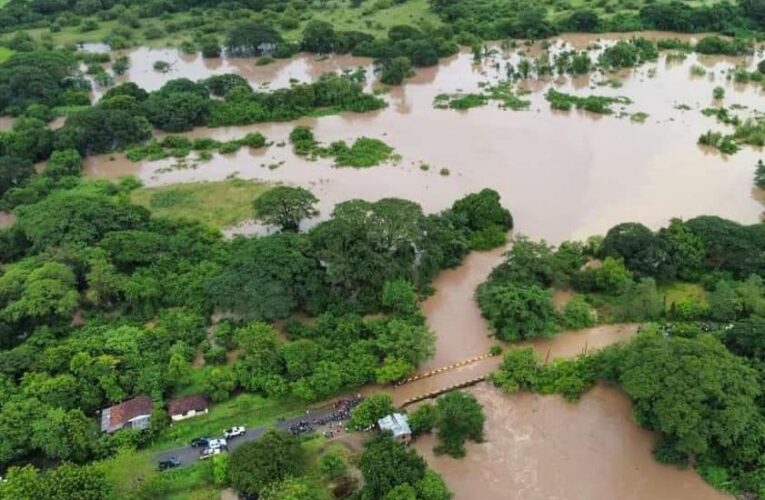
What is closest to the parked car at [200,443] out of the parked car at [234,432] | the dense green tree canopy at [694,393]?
the parked car at [234,432]

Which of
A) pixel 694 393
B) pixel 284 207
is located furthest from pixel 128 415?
pixel 694 393

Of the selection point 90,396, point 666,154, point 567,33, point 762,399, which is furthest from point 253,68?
point 762,399

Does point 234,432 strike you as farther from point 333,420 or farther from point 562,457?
point 562,457

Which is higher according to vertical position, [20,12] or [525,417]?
[20,12]

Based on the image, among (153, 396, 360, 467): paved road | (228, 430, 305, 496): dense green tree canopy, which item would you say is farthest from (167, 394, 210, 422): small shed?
(228, 430, 305, 496): dense green tree canopy

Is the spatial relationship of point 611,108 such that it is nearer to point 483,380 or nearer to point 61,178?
point 483,380

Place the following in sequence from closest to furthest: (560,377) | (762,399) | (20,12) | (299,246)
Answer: (762,399)
(560,377)
(299,246)
(20,12)
